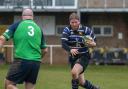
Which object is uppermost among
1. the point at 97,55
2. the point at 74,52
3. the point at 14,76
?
the point at 74,52

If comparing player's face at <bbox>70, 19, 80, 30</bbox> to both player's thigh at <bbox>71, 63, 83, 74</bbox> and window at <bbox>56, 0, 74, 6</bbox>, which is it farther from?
window at <bbox>56, 0, 74, 6</bbox>

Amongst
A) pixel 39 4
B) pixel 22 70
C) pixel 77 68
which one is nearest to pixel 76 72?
pixel 77 68

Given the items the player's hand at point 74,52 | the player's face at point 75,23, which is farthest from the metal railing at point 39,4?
the player's hand at point 74,52

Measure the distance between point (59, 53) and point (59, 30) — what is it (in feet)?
6.90

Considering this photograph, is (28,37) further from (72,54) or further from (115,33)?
(115,33)

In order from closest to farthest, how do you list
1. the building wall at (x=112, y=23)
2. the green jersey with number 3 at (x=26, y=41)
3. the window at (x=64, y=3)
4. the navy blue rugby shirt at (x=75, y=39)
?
the green jersey with number 3 at (x=26, y=41) < the navy blue rugby shirt at (x=75, y=39) < the window at (x=64, y=3) < the building wall at (x=112, y=23)

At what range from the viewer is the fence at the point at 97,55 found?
3659 centimetres

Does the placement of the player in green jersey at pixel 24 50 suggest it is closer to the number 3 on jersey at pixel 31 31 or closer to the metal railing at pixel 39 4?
the number 3 on jersey at pixel 31 31

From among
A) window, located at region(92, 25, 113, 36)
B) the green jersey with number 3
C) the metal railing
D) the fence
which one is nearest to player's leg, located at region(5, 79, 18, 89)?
the green jersey with number 3

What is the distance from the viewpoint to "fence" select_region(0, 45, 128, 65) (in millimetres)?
36594

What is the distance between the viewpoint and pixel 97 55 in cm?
3681

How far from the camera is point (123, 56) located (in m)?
37.0

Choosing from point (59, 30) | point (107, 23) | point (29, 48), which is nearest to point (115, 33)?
point (107, 23)

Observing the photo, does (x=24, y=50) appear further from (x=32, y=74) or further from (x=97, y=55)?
(x=97, y=55)
